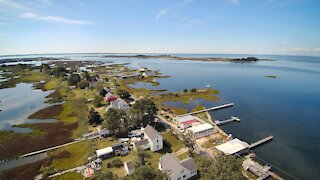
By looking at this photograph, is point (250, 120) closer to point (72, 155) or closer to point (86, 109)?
point (72, 155)

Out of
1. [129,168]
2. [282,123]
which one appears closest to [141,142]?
[129,168]

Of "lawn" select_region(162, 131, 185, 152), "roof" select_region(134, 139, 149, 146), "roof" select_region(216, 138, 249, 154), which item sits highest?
"roof" select_region(134, 139, 149, 146)

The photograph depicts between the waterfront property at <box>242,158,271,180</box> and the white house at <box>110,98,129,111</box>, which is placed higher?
the white house at <box>110,98,129,111</box>

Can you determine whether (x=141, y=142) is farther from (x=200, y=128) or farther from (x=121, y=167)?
(x=200, y=128)

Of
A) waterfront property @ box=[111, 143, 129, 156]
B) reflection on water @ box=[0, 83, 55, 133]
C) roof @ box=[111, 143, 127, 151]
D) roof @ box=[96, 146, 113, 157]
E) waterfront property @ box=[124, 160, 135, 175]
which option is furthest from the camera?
reflection on water @ box=[0, 83, 55, 133]

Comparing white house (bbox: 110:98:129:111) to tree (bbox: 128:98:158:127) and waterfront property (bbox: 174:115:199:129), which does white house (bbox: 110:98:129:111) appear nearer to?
tree (bbox: 128:98:158:127)

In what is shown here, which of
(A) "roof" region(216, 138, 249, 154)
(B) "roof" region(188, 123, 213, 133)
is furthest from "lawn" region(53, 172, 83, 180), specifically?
(A) "roof" region(216, 138, 249, 154)
